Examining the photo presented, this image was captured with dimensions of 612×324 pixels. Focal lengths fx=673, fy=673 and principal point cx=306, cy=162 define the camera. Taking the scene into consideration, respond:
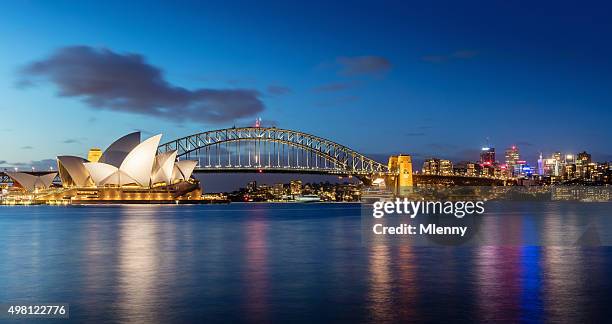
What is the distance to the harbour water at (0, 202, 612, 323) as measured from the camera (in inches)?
540

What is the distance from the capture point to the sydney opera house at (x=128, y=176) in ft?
306

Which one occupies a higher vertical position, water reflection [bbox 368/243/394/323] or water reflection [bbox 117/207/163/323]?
water reflection [bbox 117/207/163/323]

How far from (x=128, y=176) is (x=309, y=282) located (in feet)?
273

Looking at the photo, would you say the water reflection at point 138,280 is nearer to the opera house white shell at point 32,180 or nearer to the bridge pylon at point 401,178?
the bridge pylon at point 401,178

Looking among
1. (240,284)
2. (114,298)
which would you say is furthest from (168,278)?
(114,298)

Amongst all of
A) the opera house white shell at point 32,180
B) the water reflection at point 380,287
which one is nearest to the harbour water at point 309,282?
the water reflection at point 380,287

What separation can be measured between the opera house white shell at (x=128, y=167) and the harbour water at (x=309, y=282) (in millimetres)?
62952

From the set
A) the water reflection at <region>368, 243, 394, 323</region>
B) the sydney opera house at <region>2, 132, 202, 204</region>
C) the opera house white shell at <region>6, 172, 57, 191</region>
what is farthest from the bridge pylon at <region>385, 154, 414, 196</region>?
the water reflection at <region>368, 243, 394, 323</region>

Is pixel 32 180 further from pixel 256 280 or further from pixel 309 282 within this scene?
pixel 309 282

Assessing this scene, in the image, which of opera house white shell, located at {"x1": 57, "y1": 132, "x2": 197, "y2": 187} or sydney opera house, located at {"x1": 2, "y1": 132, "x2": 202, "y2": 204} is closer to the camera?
opera house white shell, located at {"x1": 57, "y1": 132, "x2": 197, "y2": 187}

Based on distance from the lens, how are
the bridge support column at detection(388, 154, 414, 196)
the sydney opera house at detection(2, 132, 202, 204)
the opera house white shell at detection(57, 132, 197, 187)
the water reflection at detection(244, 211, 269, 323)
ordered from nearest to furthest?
the water reflection at detection(244, 211, 269, 323), the opera house white shell at detection(57, 132, 197, 187), the sydney opera house at detection(2, 132, 202, 204), the bridge support column at detection(388, 154, 414, 196)

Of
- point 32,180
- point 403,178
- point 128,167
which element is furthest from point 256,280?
point 32,180

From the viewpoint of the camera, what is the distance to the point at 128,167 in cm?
9506

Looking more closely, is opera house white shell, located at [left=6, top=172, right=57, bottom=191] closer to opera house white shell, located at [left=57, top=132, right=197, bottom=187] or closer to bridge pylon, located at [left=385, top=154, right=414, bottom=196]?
opera house white shell, located at [left=57, top=132, right=197, bottom=187]
